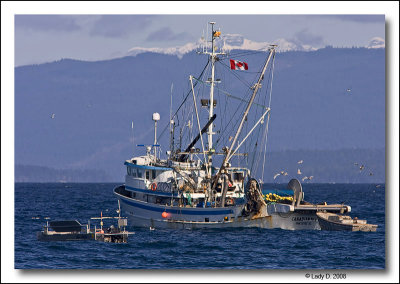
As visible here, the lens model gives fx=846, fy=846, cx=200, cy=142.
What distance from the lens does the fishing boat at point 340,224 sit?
3130 inches

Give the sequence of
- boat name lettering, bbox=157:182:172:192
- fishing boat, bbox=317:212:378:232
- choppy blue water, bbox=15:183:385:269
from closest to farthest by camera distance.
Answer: choppy blue water, bbox=15:183:385:269
fishing boat, bbox=317:212:378:232
boat name lettering, bbox=157:182:172:192

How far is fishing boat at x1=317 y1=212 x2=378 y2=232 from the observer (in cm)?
7950

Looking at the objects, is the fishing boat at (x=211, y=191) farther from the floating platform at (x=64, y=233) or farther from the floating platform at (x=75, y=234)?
Result: the floating platform at (x=64, y=233)

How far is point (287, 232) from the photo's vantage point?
7694 centimetres

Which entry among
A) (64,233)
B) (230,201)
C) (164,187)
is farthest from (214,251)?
(164,187)

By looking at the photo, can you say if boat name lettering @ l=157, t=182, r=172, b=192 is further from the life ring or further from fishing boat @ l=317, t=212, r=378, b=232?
fishing boat @ l=317, t=212, r=378, b=232

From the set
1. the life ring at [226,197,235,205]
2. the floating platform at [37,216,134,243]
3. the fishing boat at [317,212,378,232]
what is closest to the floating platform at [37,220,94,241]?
the floating platform at [37,216,134,243]

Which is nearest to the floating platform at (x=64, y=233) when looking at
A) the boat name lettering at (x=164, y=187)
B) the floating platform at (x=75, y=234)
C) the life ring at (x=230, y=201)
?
the floating platform at (x=75, y=234)

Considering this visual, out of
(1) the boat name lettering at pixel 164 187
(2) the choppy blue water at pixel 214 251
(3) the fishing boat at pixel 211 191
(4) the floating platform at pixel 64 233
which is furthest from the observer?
(1) the boat name lettering at pixel 164 187

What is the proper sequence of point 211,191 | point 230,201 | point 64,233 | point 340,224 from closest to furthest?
1. point 64,233
2. point 211,191
3. point 340,224
4. point 230,201

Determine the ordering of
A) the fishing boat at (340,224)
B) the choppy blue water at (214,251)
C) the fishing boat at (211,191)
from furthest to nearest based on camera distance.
A: 1. the fishing boat at (340,224)
2. the fishing boat at (211,191)
3. the choppy blue water at (214,251)

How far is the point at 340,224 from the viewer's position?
262 ft

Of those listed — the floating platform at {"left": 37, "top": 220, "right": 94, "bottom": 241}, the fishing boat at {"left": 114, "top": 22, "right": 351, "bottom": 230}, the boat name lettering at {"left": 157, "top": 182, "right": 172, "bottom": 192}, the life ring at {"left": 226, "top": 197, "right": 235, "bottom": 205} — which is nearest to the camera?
the floating platform at {"left": 37, "top": 220, "right": 94, "bottom": 241}

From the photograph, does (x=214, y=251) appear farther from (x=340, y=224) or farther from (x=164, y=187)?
(x=340, y=224)
